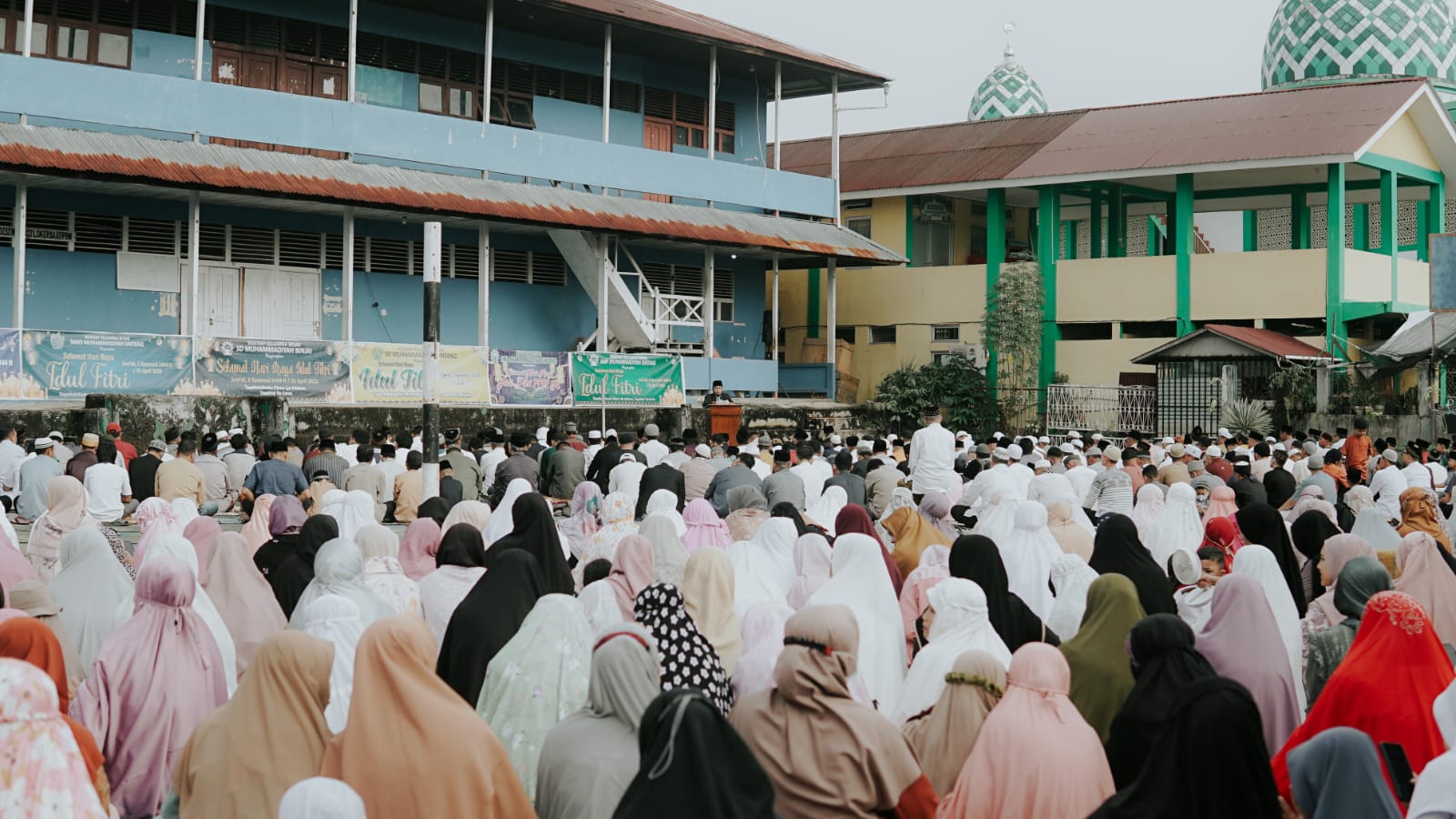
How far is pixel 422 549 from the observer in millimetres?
8383

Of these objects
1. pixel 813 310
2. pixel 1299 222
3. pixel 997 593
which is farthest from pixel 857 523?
pixel 1299 222

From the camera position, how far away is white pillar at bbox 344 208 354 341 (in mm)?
20375

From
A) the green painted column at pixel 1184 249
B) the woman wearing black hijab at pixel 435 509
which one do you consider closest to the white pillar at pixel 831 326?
the green painted column at pixel 1184 249

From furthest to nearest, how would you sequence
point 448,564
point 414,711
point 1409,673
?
point 448,564 → point 1409,673 → point 414,711

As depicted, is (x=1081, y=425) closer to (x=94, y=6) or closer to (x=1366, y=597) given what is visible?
(x=94, y=6)

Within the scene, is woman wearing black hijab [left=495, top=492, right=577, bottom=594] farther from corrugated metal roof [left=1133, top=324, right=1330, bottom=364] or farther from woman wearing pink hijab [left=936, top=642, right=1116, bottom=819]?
corrugated metal roof [left=1133, top=324, right=1330, bottom=364]

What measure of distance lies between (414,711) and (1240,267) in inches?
932

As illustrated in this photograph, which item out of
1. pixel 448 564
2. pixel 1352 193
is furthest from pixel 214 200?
pixel 1352 193

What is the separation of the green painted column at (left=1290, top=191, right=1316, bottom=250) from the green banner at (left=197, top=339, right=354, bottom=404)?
17.8m

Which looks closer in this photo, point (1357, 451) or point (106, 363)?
point (1357, 451)

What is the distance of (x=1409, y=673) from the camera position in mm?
5094

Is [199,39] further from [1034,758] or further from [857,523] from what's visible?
[1034,758]

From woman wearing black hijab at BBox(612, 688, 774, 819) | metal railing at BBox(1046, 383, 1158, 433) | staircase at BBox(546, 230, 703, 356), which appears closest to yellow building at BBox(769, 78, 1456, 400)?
metal railing at BBox(1046, 383, 1158, 433)

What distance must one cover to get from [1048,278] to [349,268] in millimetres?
13132
